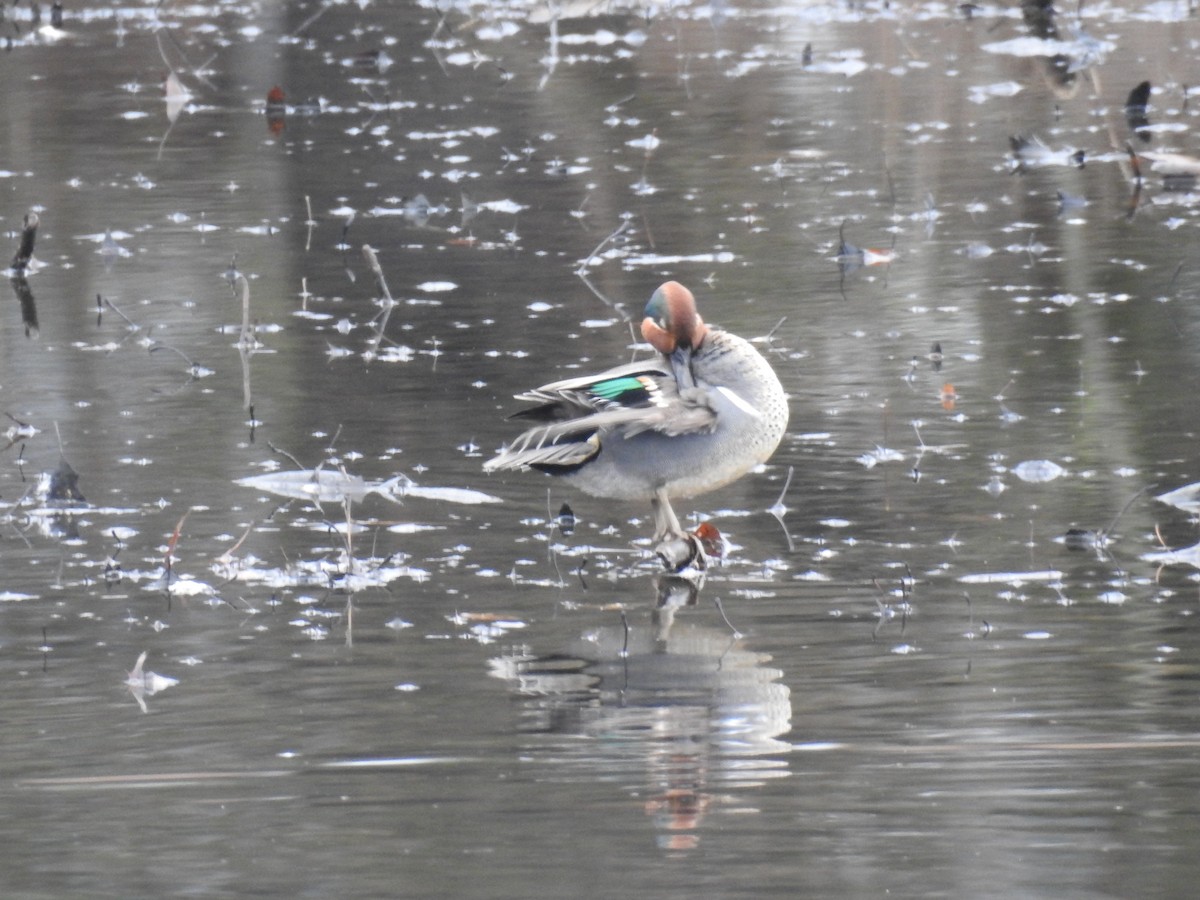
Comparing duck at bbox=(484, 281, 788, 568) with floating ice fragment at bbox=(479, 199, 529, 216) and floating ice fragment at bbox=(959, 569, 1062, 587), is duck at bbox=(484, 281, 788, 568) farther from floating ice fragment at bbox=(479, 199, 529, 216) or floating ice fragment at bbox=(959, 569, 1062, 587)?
floating ice fragment at bbox=(479, 199, 529, 216)

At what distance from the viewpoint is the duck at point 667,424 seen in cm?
639

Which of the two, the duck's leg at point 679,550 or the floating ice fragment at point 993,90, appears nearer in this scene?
the duck's leg at point 679,550

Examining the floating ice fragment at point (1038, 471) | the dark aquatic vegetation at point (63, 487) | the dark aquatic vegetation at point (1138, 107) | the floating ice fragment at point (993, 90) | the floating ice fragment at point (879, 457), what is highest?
the dark aquatic vegetation at point (63, 487)

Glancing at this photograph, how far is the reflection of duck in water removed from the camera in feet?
14.8

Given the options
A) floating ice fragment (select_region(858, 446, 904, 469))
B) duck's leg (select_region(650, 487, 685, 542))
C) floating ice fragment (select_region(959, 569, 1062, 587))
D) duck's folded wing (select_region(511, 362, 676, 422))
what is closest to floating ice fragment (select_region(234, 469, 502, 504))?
duck's folded wing (select_region(511, 362, 676, 422))

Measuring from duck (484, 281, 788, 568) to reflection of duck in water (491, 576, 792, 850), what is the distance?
70 centimetres

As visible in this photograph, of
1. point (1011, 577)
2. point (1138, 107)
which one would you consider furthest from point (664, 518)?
point (1138, 107)

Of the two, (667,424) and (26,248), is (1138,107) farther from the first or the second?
(667,424)

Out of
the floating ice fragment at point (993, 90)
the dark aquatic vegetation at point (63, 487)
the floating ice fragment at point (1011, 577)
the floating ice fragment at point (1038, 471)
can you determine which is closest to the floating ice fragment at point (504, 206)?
the floating ice fragment at point (993, 90)

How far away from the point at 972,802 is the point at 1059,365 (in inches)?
179

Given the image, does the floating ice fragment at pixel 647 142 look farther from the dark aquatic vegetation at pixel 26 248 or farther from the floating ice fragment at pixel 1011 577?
the floating ice fragment at pixel 1011 577

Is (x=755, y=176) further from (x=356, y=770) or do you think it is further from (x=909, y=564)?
(x=356, y=770)

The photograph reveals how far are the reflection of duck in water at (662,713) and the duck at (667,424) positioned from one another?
2.28 ft

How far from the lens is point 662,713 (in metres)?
5.05
